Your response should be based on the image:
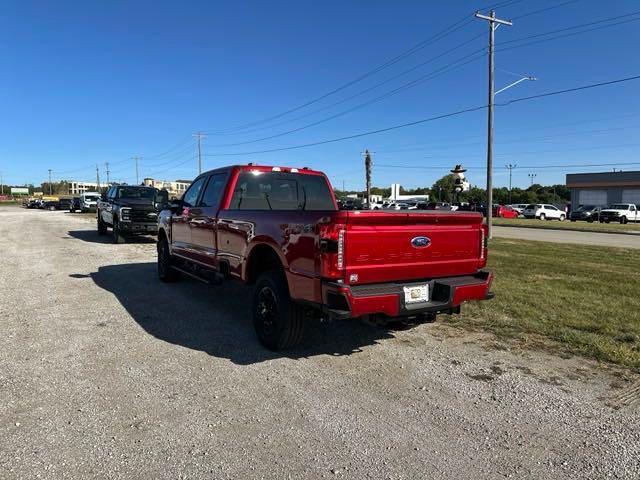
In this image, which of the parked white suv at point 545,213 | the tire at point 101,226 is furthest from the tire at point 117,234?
the parked white suv at point 545,213

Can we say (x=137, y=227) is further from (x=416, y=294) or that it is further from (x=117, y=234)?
(x=416, y=294)

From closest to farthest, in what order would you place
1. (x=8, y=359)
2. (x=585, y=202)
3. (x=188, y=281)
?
(x=8, y=359) < (x=188, y=281) < (x=585, y=202)

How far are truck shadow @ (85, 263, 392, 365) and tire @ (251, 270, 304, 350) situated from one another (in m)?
0.16

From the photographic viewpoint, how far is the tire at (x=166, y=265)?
29.2 ft

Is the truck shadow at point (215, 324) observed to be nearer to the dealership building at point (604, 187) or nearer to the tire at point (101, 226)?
the tire at point (101, 226)

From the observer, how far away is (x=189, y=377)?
442cm

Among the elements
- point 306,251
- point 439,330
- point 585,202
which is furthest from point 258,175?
point 585,202

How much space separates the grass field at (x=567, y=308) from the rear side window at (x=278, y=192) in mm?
2496

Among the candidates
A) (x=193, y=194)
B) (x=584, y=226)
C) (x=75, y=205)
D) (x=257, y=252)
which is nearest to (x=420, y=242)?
(x=257, y=252)

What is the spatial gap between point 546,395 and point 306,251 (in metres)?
2.35

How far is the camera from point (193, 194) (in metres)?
7.77

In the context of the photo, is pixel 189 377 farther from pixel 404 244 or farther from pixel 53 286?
pixel 53 286

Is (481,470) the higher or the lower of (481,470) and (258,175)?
the lower

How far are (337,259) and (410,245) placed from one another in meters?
0.84
